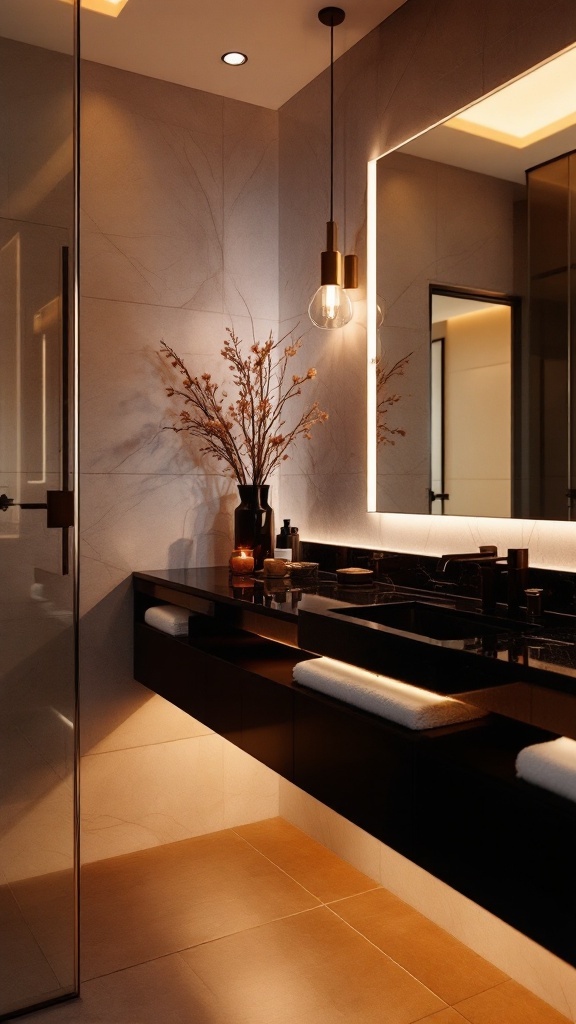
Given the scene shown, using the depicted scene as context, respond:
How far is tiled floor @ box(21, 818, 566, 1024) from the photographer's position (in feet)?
6.50

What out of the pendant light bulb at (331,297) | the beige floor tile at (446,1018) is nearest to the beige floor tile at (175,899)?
the beige floor tile at (446,1018)

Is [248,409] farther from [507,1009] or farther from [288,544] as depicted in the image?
[507,1009]

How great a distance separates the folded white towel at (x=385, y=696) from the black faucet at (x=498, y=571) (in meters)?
0.31

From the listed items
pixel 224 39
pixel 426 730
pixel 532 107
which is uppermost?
pixel 224 39

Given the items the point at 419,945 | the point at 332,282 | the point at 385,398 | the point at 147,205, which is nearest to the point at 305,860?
the point at 419,945

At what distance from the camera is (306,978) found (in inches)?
83.0

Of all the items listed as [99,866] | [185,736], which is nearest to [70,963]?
[99,866]

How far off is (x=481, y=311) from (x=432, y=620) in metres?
0.85

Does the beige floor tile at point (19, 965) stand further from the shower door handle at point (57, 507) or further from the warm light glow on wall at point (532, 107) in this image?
the warm light glow on wall at point (532, 107)

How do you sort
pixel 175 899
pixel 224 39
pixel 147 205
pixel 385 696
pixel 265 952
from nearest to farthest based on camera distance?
pixel 385 696
pixel 265 952
pixel 175 899
pixel 224 39
pixel 147 205

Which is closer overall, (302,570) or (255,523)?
(302,570)

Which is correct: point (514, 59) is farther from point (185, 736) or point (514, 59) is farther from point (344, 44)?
point (185, 736)

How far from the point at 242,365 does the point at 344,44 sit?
116cm

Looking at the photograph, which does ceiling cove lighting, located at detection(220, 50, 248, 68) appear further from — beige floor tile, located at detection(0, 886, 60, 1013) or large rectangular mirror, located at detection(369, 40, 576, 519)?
beige floor tile, located at detection(0, 886, 60, 1013)
